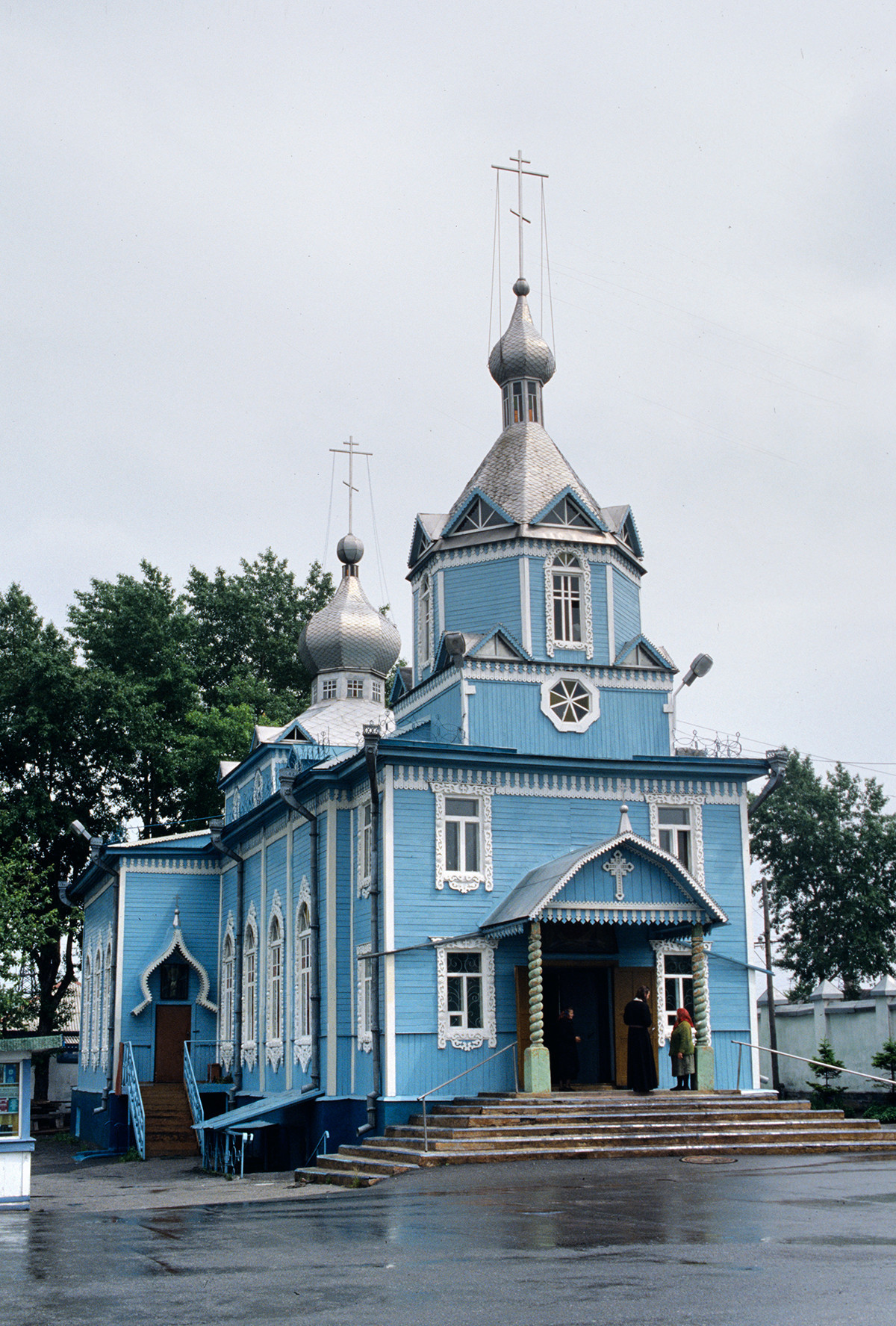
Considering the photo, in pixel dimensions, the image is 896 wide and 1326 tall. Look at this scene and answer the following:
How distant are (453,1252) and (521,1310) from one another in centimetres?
259

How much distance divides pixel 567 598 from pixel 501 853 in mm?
4988

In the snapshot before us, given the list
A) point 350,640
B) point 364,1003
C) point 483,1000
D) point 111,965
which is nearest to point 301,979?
point 364,1003

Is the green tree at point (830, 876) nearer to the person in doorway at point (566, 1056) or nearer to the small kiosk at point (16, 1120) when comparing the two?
the person in doorway at point (566, 1056)

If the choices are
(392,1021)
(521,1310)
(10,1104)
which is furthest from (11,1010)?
(521,1310)

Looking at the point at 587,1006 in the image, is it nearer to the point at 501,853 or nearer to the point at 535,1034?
the point at 535,1034

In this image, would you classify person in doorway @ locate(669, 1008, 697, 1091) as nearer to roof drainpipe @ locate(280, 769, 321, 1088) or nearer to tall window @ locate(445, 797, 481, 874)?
tall window @ locate(445, 797, 481, 874)

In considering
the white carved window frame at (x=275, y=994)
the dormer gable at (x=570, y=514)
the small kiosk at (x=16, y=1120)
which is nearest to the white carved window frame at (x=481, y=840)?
the white carved window frame at (x=275, y=994)

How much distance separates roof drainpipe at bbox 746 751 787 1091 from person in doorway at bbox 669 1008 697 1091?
8.05 ft

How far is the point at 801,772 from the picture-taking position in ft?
159

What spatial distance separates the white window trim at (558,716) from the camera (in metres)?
24.4

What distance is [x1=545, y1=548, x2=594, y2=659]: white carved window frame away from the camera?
25016mm

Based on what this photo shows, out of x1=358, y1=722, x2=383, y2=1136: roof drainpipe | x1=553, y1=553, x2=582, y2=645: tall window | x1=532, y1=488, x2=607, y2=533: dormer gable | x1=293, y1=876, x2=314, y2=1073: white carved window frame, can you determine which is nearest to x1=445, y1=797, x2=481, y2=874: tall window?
x1=358, y1=722, x2=383, y2=1136: roof drainpipe

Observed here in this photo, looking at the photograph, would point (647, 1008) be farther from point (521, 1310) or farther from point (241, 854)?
point (521, 1310)

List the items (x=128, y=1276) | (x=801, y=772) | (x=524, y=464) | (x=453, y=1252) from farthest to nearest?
1. (x=801, y=772)
2. (x=524, y=464)
3. (x=453, y=1252)
4. (x=128, y=1276)
